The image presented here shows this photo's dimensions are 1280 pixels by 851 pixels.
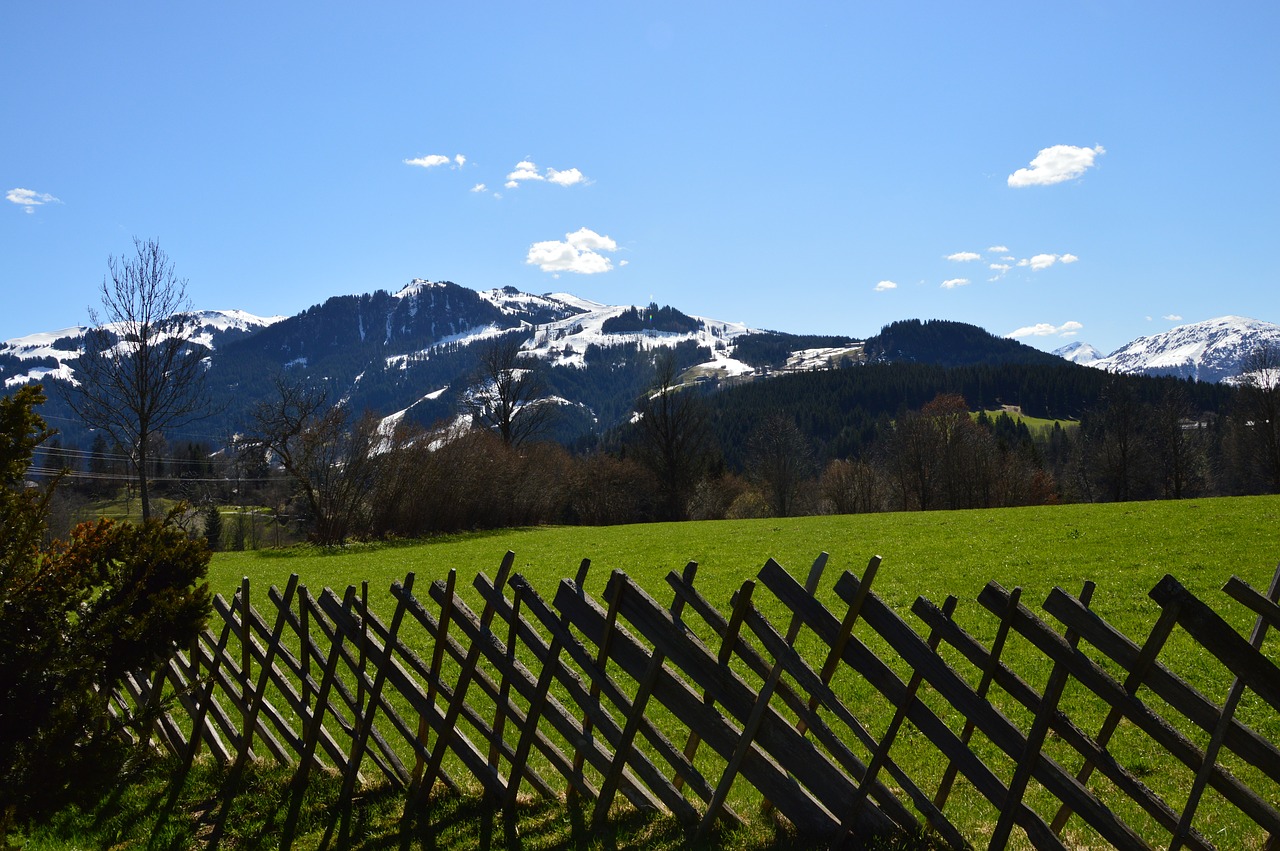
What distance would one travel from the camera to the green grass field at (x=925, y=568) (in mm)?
5285

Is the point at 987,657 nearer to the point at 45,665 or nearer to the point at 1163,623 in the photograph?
the point at 1163,623

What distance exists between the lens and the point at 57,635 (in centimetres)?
399

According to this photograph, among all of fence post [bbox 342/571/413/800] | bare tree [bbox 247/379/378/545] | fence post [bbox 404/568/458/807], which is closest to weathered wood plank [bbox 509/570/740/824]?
fence post [bbox 404/568/458/807]

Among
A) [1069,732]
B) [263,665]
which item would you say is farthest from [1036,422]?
[263,665]

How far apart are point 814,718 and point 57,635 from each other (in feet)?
13.8

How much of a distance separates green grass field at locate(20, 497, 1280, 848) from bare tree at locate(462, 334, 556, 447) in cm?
2150

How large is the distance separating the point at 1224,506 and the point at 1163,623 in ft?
77.3

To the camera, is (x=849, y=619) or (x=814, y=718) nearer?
(x=849, y=619)

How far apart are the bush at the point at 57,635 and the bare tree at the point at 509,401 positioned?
1852 inches

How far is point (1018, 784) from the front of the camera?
3555mm

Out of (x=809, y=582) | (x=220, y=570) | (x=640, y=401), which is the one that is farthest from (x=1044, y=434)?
(x=809, y=582)

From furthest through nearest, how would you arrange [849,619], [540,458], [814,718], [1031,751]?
[540,458], [814,718], [849,619], [1031,751]

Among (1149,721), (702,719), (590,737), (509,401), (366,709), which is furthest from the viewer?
(509,401)

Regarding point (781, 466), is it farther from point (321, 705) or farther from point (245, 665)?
point (321, 705)
